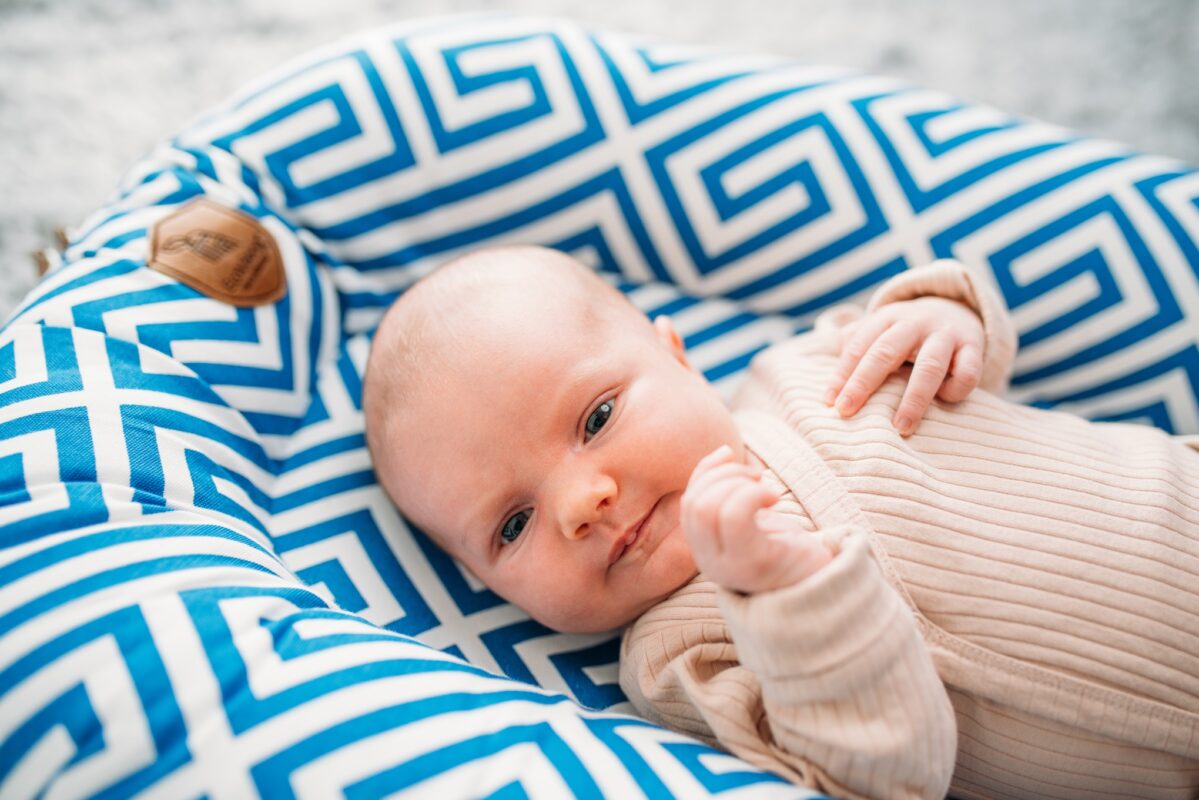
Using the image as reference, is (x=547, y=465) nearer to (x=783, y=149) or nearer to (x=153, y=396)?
(x=153, y=396)

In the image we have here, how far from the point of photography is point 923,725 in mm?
763

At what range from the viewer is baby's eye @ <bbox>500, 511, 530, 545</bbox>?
3.23 feet

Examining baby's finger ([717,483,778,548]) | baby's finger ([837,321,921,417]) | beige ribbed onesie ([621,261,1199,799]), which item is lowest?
beige ribbed onesie ([621,261,1199,799])

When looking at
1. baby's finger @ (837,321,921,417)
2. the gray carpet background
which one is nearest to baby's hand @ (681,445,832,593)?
baby's finger @ (837,321,921,417)

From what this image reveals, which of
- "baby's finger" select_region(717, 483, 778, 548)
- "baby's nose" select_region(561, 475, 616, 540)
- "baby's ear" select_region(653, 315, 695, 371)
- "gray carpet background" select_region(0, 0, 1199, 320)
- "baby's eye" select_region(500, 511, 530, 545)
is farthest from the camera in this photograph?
"gray carpet background" select_region(0, 0, 1199, 320)

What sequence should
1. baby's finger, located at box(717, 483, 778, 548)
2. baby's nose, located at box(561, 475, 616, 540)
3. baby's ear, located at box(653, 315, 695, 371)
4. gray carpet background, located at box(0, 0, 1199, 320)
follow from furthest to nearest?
gray carpet background, located at box(0, 0, 1199, 320), baby's ear, located at box(653, 315, 695, 371), baby's nose, located at box(561, 475, 616, 540), baby's finger, located at box(717, 483, 778, 548)

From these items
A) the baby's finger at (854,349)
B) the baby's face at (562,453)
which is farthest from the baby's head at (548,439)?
the baby's finger at (854,349)

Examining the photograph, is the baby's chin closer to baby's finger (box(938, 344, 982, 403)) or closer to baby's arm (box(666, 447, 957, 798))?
baby's arm (box(666, 447, 957, 798))

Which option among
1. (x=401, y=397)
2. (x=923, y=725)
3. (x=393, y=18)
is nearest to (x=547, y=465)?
(x=401, y=397)

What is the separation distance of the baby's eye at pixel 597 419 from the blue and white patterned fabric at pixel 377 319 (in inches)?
10.3

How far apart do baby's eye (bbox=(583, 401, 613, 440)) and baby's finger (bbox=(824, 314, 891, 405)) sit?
0.83 ft

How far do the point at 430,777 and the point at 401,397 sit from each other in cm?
40

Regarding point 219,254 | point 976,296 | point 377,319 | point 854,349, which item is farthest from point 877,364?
point 219,254

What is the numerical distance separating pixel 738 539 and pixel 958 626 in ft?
0.90
